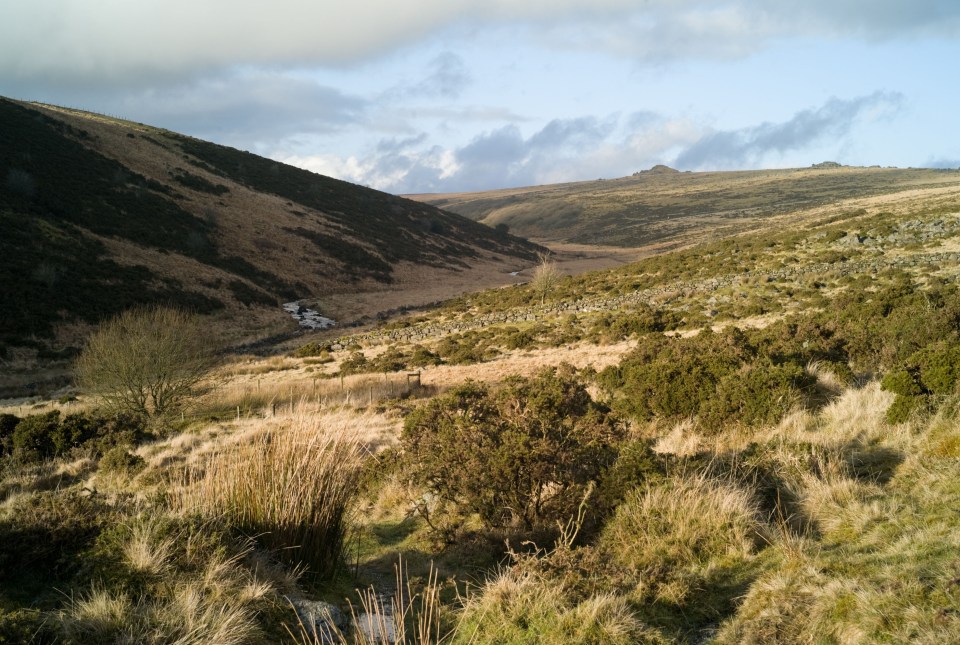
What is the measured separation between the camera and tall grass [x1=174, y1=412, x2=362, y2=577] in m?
4.44

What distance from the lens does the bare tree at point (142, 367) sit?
16.4m

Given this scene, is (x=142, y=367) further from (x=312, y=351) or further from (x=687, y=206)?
(x=687, y=206)

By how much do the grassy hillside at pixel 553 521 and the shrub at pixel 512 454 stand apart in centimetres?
3

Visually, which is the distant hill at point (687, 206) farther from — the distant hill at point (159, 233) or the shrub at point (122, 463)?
the shrub at point (122, 463)

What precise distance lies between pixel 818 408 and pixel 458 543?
599cm

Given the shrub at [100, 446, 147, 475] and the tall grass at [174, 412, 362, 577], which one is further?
the shrub at [100, 446, 147, 475]

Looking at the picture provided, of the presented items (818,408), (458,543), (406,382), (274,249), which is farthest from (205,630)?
(274,249)

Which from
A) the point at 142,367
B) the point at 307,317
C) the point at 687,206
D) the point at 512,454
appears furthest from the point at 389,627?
the point at 687,206

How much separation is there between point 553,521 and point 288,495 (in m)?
2.57

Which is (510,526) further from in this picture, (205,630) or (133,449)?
(133,449)

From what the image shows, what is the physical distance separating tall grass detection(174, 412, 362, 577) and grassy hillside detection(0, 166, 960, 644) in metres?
0.02

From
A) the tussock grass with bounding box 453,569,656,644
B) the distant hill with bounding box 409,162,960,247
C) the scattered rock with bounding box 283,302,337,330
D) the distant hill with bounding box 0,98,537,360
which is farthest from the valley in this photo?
the distant hill with bounding box 409,162,960,247

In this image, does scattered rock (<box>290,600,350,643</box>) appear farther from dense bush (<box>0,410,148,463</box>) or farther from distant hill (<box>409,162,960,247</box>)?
distant hill (<box>409,162,960,247</box>)

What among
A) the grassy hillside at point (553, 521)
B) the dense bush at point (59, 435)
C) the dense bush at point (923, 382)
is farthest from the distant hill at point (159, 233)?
the dense bush at point (923, 382)
